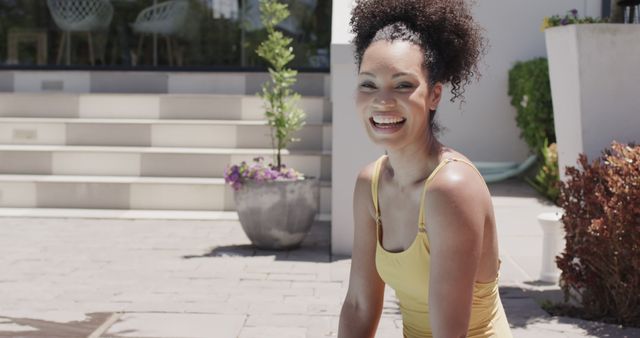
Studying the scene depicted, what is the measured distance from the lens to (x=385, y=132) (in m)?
1.73

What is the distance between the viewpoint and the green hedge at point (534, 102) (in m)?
9.56

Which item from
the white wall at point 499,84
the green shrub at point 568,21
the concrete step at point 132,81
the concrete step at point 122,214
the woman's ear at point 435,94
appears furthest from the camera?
the white wall at point 499,84

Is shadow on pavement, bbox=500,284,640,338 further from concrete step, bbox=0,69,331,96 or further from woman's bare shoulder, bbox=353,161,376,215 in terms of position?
concrete step, bbox=0,69,331,96

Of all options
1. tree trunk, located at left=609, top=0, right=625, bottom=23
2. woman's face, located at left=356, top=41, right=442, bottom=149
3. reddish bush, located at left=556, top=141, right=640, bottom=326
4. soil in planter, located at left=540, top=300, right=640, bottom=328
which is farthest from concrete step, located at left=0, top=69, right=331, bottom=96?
woman's face, located at left=356, top=41, right=442, bottom=149

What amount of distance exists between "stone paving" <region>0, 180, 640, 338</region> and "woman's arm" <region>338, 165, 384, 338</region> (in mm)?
2363

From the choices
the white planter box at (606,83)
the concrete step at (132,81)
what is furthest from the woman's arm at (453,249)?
the concrete step at (132,81)

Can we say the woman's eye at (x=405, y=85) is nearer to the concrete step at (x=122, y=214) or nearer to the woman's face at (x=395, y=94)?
the woman's face at (x=395, y=94)

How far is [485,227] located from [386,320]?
2899 millimetres

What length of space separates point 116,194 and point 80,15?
4.10 meters

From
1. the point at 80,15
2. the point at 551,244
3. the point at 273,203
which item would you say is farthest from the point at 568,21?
the point at 80,15

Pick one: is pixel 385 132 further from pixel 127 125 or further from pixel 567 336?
pixel 127 125

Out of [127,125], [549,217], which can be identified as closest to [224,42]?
[127,125]

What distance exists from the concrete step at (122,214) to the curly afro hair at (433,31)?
246 inches

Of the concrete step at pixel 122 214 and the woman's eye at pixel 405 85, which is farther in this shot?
the concrete step at pixel 122 214
